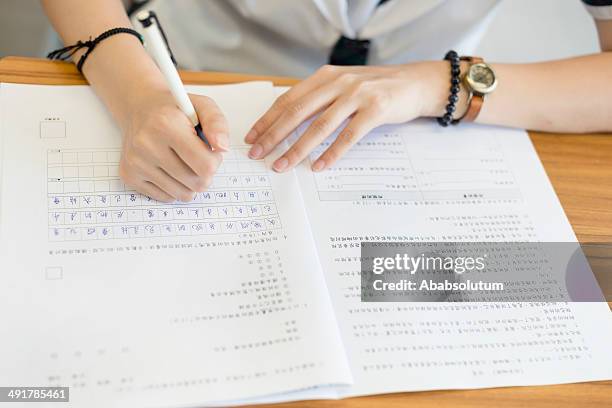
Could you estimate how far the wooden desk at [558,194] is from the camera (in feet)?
1.80

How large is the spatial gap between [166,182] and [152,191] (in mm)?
18

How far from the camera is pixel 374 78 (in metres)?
0.76

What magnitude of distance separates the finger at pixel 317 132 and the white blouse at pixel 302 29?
7.1 inches

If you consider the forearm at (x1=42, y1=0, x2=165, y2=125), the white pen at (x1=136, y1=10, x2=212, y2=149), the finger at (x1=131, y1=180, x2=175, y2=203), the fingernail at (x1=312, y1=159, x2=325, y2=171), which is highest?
the forearm at (x1=42, y1=0, x2=165, y2=125)

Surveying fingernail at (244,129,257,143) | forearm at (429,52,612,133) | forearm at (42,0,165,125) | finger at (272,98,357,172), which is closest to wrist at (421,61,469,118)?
forearm at (429,52,612,133)

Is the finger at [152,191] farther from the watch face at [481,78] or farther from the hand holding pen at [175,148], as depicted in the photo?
the watch face at [481,78]

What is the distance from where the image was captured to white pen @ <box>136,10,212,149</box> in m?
0.49

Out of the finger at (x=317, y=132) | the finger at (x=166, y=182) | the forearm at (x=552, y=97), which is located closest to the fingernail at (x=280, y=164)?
the finger at (x=317, y=132)

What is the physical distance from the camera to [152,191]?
2.03ft

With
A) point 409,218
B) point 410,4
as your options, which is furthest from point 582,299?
point 410,4

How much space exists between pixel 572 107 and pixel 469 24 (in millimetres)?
204

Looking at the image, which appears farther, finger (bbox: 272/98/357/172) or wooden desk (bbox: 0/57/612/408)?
finger (bbox: 272/98/357/172)

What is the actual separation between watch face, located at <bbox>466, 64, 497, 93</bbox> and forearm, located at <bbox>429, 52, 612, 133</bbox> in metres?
0.01

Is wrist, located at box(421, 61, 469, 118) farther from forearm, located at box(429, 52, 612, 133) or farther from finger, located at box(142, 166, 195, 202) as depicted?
finger, located at box(142, 166, 195, 202)
